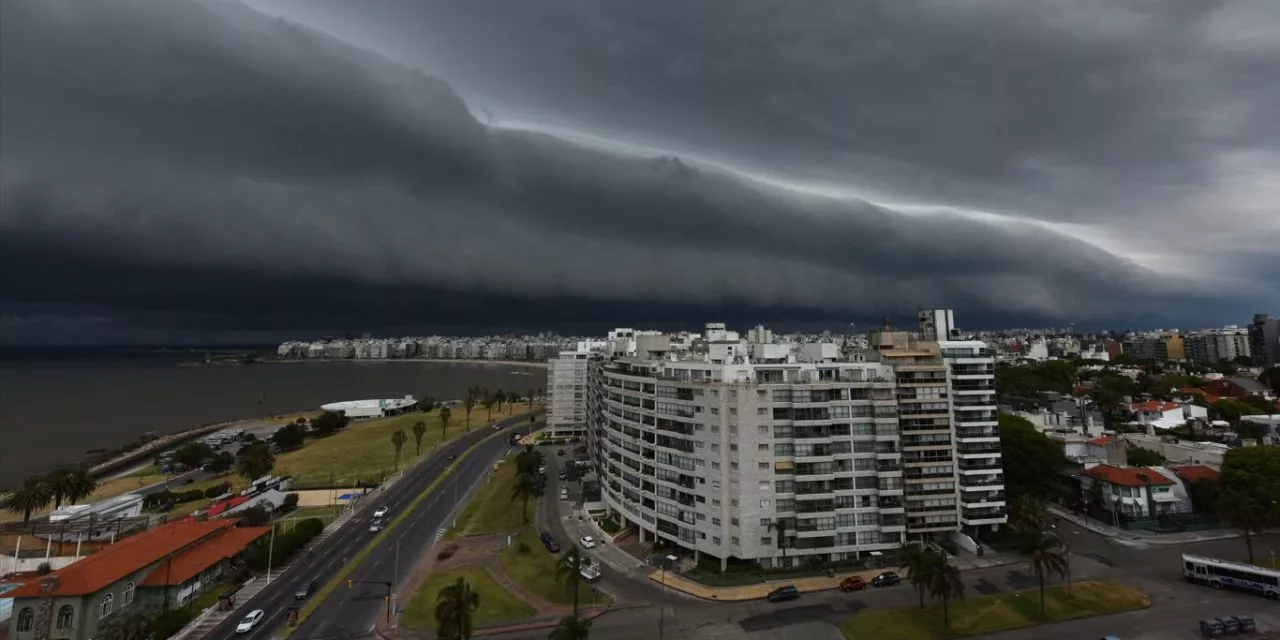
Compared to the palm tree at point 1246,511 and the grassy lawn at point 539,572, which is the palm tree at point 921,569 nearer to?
the grassy lawn at point 539,572

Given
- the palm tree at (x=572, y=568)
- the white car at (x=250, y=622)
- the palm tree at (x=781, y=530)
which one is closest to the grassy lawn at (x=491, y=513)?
the white car at (x=250, y=622)

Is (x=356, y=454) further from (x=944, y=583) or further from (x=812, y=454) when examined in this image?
(x=944, y=583)

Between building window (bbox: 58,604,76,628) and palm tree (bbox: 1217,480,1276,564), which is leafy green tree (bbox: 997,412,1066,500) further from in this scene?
building window (bbox: 58,604,76,628)

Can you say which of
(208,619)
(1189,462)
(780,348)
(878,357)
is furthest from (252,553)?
(1189,462)

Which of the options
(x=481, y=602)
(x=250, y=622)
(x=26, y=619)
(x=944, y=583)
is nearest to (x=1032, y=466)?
(x=944, y=583)

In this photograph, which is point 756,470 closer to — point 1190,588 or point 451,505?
point 1190,588
